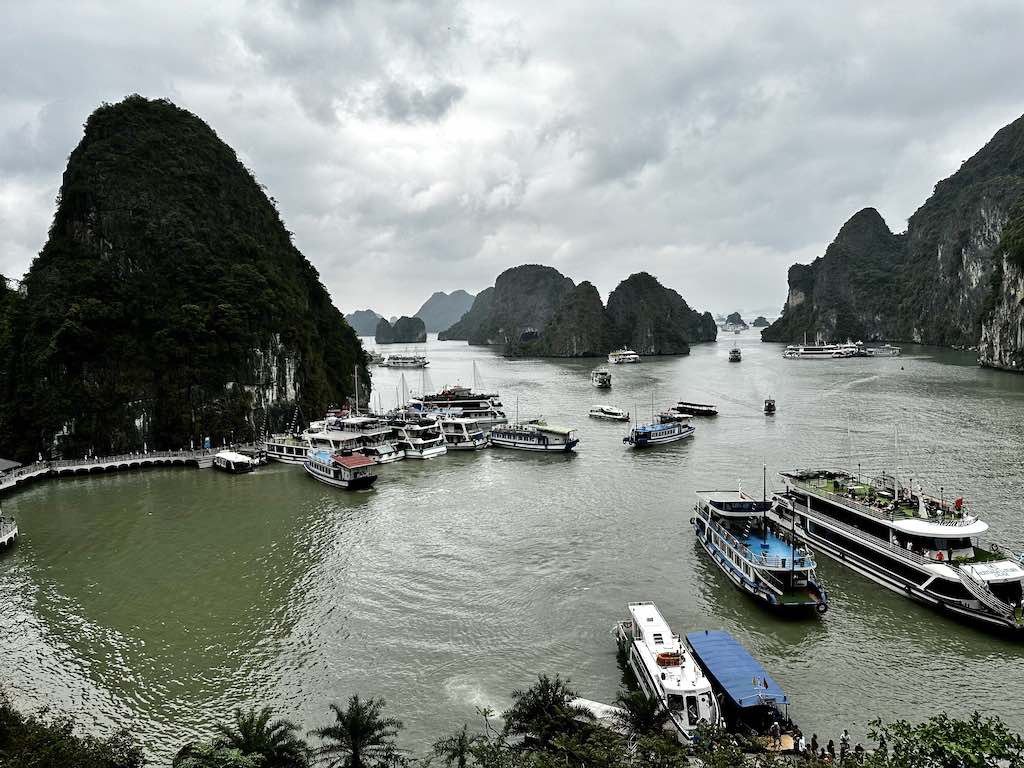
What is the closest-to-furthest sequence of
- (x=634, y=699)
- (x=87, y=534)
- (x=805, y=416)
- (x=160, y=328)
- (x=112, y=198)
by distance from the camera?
1. (x=634, y=699)
2. (x=87, y=534)
3. (x=160, y=328)
4. (x=112, y=198)
5. (x=805, y=416)

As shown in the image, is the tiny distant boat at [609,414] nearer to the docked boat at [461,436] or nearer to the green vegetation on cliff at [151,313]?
the docked boat at [461,436]

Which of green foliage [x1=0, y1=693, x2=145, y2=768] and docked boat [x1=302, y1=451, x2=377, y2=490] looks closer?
green foliage [x1=0, y1=693, x2=145, y2=768]

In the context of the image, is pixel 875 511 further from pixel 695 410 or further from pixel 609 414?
pixel 695 410

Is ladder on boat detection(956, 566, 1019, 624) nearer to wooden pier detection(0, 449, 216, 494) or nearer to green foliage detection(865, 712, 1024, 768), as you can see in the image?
green foliage detection(865, 712, 1024, 768)

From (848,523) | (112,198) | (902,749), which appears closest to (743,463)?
(848,523)

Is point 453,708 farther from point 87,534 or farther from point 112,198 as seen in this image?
point 112,198

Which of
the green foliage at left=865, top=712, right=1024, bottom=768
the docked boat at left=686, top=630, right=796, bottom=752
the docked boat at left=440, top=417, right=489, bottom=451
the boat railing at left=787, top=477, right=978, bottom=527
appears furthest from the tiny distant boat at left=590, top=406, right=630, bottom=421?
the green foliage at left=865, top=712, right=1024, bottom=768
